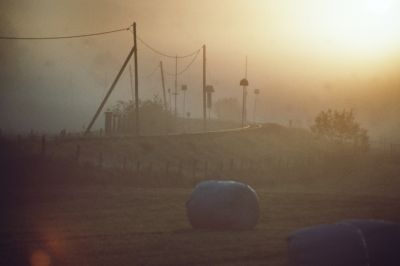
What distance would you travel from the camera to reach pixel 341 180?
166 feet

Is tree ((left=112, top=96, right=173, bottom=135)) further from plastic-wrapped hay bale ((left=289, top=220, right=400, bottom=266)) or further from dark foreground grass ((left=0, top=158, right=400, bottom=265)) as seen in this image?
plastic-wrapped hay bale ((left=289, top=220, right=400, bottom=266))

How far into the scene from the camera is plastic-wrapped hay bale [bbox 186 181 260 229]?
68.9 feet

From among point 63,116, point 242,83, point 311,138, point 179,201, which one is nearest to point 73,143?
point 179,201

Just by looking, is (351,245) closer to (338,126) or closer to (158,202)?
(158,202)

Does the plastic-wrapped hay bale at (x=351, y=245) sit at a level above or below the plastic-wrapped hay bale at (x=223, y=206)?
above

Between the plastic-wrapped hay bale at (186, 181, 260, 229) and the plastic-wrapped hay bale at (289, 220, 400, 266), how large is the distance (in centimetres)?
677

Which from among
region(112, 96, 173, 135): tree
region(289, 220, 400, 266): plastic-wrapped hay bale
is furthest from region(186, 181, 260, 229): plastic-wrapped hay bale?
region(112, 96, 173, 135): tree

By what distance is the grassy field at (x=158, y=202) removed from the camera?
18.1 metres

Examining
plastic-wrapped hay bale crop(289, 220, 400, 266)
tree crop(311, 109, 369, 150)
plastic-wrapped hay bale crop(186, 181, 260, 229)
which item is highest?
plastic-wrapped hay bale crop(289, 220, 400, 266)

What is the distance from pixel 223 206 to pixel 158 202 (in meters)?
10.3

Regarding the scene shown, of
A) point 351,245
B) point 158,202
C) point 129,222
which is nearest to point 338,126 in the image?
point 158,202

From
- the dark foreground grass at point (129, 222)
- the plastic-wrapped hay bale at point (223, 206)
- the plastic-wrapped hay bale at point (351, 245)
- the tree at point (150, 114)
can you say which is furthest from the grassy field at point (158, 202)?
the tree at point (150, 114)

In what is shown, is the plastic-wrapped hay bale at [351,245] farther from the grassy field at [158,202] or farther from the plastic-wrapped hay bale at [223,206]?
the plastic-wrapped hay bale at [223,206]

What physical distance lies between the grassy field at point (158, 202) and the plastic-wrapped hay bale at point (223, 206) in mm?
418
